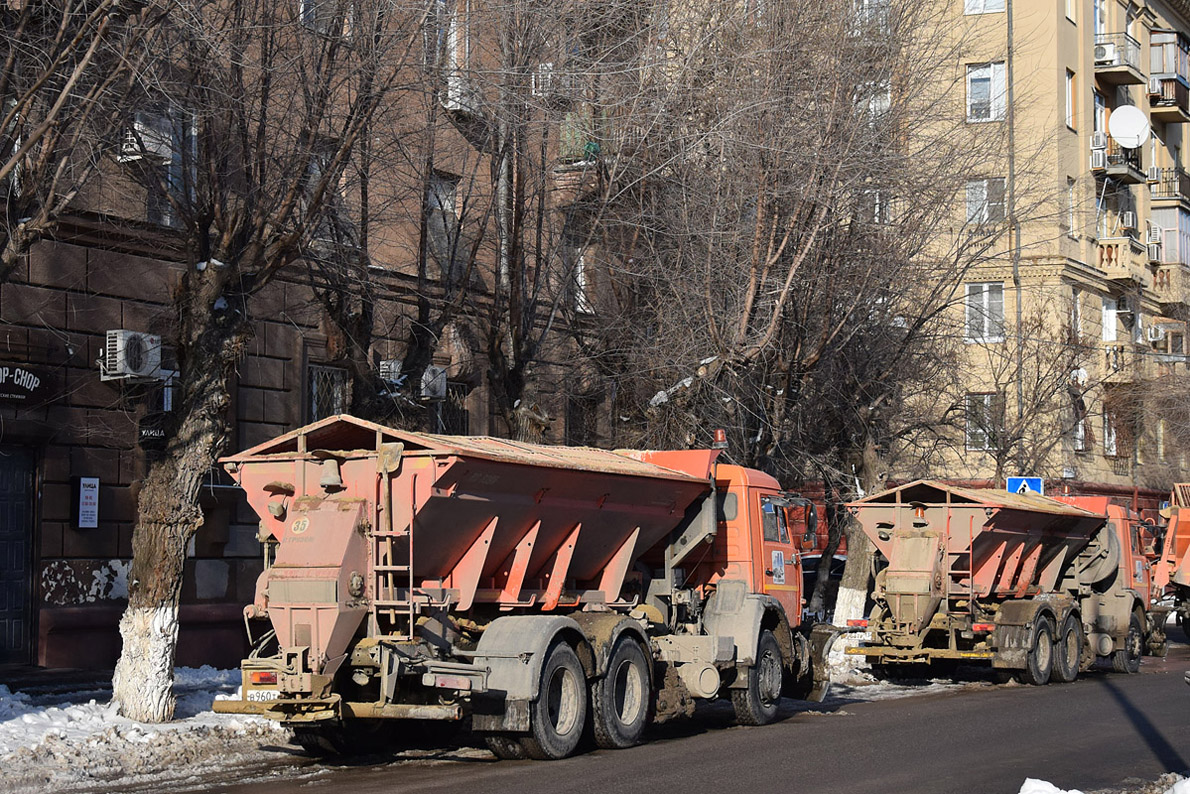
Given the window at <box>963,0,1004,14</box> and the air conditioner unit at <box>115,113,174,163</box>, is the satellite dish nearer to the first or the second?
the window at <box>963,0,1004,14</box>

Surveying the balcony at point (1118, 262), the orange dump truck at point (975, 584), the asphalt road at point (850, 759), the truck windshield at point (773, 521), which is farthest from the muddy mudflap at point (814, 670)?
the balcony at point (1118, 262)

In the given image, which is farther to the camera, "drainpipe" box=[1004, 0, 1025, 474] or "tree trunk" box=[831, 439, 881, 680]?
"tree trunk" box=[831, 439, 881, 680]

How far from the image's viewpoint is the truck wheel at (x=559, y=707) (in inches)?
470

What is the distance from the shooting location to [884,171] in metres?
19.3

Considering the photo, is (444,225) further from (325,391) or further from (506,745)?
(506,745)

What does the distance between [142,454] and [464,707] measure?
8235mm

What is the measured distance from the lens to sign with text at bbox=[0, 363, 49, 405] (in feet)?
54.9

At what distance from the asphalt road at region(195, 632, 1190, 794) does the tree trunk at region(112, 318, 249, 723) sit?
190 centimetres

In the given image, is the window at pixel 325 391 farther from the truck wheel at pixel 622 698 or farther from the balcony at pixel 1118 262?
the balcony at pixel 1118 262

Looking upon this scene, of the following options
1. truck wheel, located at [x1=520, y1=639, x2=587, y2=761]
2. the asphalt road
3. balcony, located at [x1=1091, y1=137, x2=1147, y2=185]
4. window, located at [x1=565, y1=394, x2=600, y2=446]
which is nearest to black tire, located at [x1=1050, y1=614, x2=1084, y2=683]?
the asphalt road

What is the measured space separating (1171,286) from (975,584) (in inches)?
1255

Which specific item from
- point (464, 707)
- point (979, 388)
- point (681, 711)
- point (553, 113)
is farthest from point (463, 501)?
point (979, 388)

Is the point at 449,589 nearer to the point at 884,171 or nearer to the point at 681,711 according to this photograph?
the point at 681,711

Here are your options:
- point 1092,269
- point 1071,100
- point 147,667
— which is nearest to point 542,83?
point 147,667
